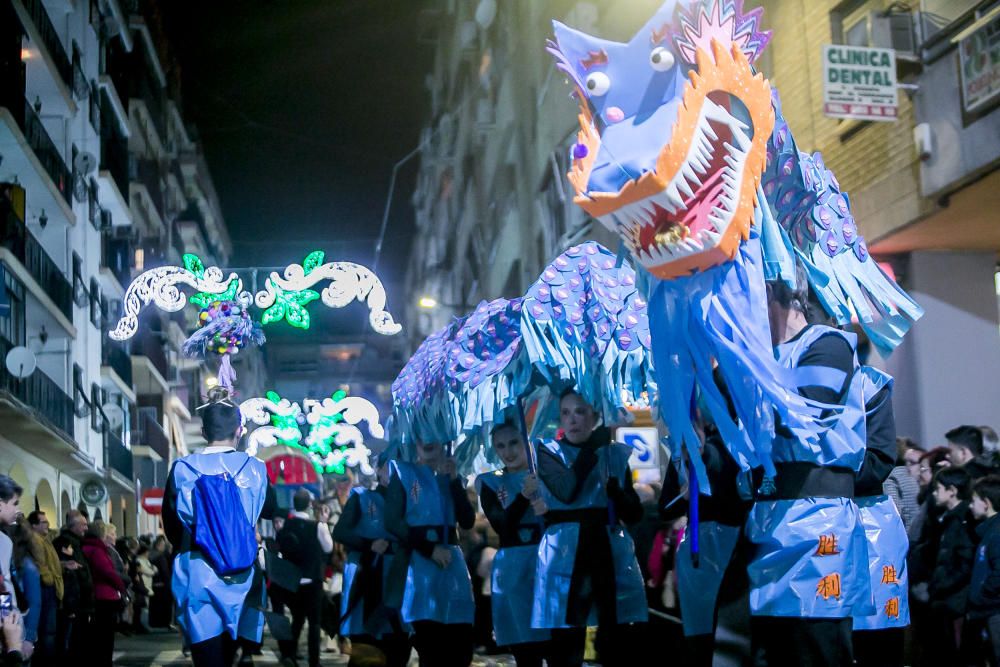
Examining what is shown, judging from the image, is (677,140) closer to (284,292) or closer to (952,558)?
(952,558)

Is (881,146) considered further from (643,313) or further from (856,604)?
(856,604)

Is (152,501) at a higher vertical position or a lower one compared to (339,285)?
lower

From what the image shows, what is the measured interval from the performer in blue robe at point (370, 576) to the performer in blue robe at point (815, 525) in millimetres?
5885

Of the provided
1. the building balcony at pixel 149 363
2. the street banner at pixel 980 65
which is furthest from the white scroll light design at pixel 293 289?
the building balcony at pixel 149 363

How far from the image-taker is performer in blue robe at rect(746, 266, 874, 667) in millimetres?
5285

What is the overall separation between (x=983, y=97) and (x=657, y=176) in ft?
30.5

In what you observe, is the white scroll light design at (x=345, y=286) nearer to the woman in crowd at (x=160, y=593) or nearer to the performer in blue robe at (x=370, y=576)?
the performer in blue robe at (x=370, y=576)

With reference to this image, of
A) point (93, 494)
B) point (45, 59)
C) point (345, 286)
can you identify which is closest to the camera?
point (345, 286)

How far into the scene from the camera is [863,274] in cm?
642

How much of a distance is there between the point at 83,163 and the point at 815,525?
33.7 metres

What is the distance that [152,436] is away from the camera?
5091cm

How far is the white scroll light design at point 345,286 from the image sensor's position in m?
14.6

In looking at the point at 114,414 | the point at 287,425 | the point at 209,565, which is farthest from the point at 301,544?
the point at 114,414

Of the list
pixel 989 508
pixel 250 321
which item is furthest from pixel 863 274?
pixel 250 321
